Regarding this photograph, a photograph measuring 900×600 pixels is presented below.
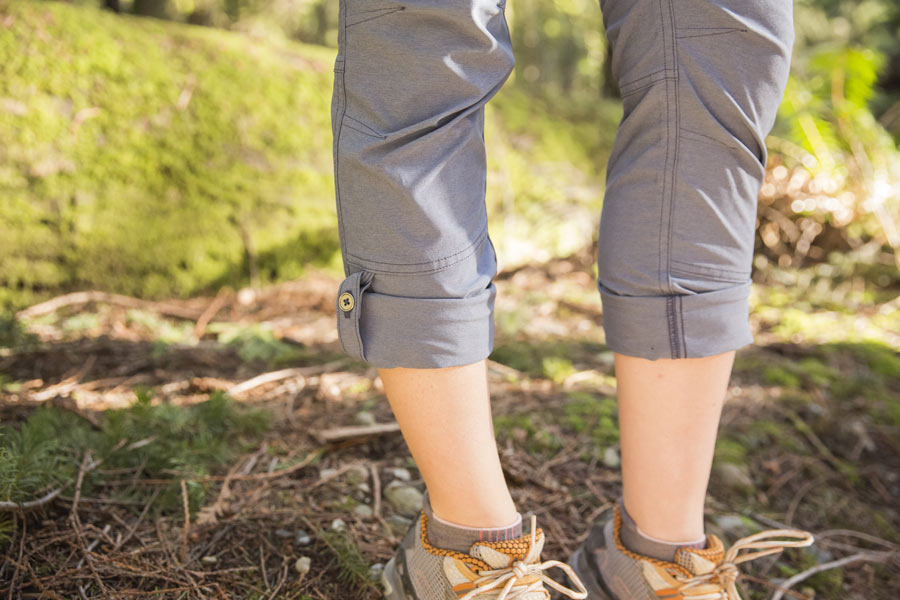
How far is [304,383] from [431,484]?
41.7 inches

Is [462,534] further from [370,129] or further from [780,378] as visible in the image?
[780,378]

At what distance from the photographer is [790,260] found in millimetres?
3930

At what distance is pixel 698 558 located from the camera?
1.04 meters

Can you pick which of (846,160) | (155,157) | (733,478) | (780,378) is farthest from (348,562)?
(846,160)

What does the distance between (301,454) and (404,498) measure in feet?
0.94

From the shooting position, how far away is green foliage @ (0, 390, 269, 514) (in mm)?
1080

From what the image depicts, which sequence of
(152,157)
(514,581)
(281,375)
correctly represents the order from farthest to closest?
(152,157) → (281,375) → (514,581)

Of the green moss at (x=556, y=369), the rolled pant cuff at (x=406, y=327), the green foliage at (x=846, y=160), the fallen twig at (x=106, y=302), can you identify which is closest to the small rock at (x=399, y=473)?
the rolled pant cuff at (x=406, y=327)

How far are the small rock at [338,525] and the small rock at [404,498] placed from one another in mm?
150

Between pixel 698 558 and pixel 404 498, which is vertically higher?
pixel 698 558

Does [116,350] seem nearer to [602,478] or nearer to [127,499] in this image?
[127,499]

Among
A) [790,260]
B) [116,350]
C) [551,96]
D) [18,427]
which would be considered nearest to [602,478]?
[18,427]

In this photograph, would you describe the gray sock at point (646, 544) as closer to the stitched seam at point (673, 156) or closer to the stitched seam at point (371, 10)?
the stitched seam at point (673, 156)

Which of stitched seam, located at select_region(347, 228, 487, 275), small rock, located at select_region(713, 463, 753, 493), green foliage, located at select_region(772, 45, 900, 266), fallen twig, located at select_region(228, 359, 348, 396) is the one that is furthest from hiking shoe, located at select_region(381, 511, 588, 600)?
green foliage, located at select_region(772, 45, 900, 266)
